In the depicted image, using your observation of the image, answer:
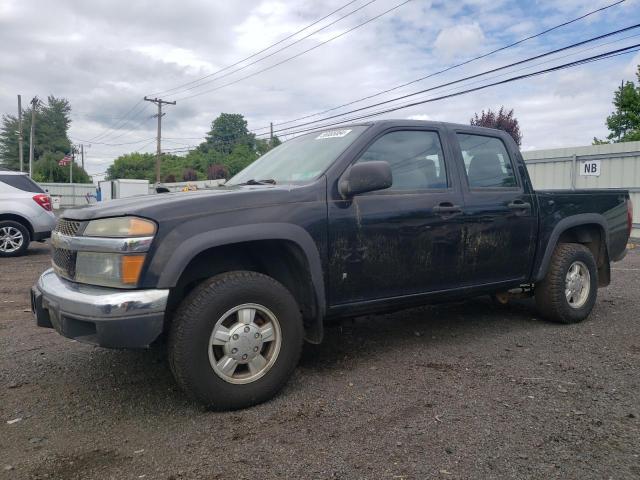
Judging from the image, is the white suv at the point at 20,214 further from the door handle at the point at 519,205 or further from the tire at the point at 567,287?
the tire at the point at 567,287

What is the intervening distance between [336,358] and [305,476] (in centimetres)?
165

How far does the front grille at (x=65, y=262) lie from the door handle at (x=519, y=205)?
130 inches

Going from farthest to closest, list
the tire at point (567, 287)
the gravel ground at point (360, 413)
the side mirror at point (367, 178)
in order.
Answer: the tire at point (567, 287)
the side mirror at point (367, 178)
the gravel ground at point (360, 413)

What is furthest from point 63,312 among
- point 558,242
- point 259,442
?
point 558,242

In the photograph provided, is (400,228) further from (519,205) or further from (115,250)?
(115,250)

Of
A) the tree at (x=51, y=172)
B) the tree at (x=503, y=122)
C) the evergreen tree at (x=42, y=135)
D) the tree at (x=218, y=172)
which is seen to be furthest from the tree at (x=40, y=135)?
the tree at (x=503, y=122)

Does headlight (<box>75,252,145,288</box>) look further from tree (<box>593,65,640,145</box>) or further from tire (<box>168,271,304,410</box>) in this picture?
tree (<box>593,65,640,145</box>)

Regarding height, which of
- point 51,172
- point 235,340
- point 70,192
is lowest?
point 235,340

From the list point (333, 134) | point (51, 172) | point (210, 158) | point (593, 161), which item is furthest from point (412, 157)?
point (210, 158)

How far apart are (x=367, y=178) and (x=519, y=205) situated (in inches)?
69.4

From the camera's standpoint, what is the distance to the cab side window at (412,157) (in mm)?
3840

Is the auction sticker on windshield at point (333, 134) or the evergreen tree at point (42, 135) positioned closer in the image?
the auction sticker on windshield at point (333, 134)

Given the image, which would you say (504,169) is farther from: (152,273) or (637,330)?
(152,273)

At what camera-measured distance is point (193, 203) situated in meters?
3.00
